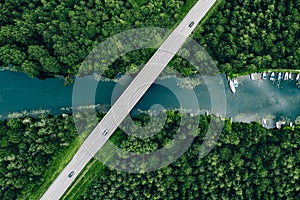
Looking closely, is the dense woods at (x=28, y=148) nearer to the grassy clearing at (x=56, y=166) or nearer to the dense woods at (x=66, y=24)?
the grassy clearing at (x=56, y=166)

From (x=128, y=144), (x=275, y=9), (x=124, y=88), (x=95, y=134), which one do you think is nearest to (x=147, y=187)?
(x=128, y=144)

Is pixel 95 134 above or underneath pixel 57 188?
above

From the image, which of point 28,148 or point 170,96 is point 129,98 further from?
point 28,148

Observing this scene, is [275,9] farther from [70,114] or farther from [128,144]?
[70,114]

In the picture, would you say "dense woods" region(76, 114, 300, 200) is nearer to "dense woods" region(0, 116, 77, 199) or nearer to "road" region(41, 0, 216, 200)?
"road" region(41, 0, 216, 200)

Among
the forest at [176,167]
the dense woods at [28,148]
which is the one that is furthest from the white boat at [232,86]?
the dense woods at [28,148]
